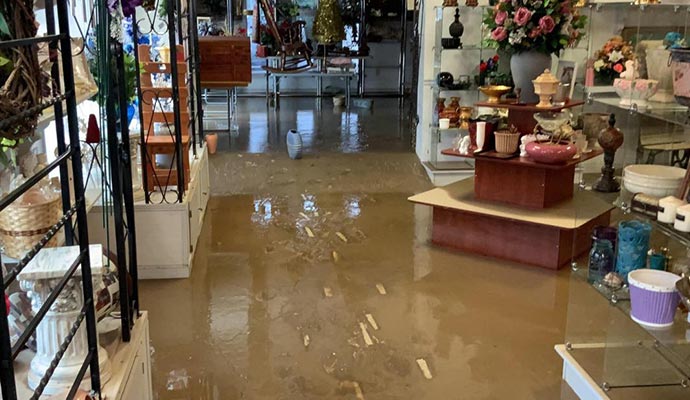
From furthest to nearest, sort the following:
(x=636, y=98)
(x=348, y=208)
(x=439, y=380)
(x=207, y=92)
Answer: (x=207, y=92), (x=348, y=208), (x=439, y=380), (x=636, y=98)

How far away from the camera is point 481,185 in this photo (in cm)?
452

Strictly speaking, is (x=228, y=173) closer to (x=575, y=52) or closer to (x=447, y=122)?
(x=447, y=122)

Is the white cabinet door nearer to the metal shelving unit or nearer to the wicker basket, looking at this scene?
the metal shelving unit

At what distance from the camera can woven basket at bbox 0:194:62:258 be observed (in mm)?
2352

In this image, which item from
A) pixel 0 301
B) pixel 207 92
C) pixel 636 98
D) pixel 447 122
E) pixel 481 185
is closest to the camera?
pixel 0 301

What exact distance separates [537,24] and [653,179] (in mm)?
2004

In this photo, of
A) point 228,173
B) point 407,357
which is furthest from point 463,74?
point 407,357

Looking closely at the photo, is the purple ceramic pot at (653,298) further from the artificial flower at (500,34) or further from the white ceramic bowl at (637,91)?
the artificial flower at (500,34)

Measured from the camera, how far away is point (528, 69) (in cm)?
432

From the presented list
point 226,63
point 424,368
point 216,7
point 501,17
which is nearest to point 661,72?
point 424,368

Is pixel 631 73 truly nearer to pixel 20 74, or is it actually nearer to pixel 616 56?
pixel 616 56

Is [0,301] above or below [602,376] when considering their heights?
above

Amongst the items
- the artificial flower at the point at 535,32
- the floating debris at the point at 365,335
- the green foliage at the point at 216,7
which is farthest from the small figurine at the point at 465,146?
the green foliage at the point at 216,7

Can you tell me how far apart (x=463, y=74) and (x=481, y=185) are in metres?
1.94
